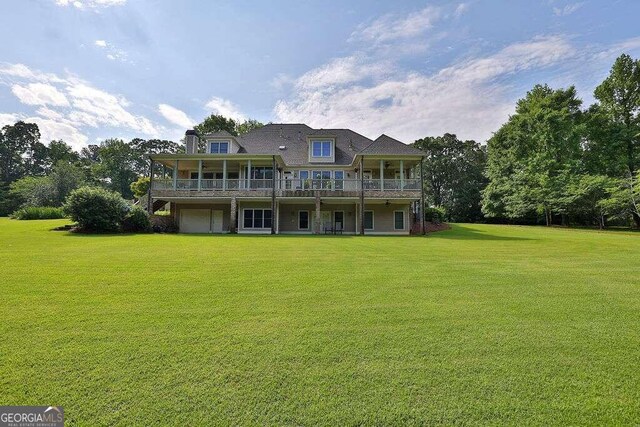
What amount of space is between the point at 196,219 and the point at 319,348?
2353 cm

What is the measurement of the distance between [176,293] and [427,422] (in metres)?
4.59

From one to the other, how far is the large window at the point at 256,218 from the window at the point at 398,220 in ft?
31.6

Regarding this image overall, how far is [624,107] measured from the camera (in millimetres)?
31875

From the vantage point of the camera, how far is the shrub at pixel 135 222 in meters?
19.6

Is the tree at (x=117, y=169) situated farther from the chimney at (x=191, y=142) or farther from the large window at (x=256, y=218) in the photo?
the large window at (x=256, y=218)

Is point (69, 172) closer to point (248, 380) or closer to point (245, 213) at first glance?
point (245, 213)

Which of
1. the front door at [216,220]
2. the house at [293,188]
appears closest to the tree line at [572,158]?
the house at [293,188]

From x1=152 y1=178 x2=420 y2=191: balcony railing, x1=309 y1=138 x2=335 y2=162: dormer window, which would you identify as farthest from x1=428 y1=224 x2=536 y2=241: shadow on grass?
x1=309 y1=138 x2=335 y2=162: dormer window

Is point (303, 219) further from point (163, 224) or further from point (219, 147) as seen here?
point (163, 224)

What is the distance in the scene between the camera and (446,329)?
4160mm

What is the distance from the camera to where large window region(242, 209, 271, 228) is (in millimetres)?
24219

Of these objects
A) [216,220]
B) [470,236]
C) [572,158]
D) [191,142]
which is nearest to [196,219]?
[216,220]

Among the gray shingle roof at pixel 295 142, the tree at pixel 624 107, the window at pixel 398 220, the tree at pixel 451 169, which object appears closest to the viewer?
the window at pixel 398 220

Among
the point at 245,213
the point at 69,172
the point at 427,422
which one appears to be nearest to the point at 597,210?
the point at 245,213
